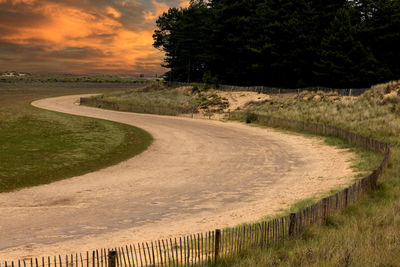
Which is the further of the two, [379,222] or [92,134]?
[92,134]

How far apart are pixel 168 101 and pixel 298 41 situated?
30029 mm

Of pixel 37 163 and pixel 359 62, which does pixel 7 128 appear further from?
pixel 359 62

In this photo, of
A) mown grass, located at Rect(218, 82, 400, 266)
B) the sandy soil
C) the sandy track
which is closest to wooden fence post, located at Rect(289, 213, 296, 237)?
mown grass, located at Rect(218, 82, 400, 266)

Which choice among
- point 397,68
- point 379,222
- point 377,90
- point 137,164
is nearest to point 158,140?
point 137,164

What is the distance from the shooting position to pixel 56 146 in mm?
30891

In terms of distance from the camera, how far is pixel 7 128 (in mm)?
38594

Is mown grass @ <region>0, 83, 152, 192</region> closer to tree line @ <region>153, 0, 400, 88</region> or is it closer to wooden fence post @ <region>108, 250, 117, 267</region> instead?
wooden fence post @ <region>108, 250, 117, 267</region>

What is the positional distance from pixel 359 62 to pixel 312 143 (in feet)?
125

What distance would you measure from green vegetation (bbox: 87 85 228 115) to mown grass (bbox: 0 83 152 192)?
18607mm

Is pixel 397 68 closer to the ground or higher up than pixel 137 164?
higher up

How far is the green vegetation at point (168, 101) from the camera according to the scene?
212 ft

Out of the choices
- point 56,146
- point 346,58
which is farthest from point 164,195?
point 346,58

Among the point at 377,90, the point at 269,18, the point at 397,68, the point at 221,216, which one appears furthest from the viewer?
the point at 269,18

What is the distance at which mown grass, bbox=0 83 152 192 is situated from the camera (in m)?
22.7
